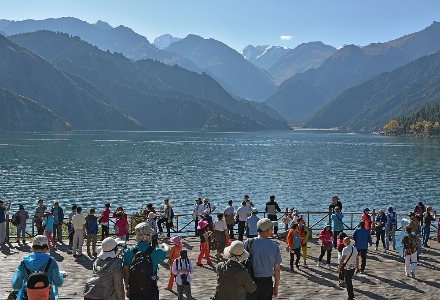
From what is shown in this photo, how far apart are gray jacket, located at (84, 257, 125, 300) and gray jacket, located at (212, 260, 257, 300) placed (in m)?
1.91

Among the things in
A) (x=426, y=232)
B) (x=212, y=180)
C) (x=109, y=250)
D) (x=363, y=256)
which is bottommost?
(x=212, y=180)

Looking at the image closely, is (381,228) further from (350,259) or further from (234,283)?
(234,283)

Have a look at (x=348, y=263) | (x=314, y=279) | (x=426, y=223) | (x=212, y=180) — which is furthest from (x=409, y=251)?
(x=212, y=180)

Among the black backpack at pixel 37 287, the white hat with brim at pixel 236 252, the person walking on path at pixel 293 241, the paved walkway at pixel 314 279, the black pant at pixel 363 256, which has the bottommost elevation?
the paved walkway at pixel 314 279

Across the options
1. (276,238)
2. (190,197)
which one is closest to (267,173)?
(190,197)

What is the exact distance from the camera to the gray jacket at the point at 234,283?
29.5 feet

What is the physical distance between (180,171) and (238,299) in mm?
93678

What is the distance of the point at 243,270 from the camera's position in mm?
9016

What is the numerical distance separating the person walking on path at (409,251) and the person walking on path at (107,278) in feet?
39.7

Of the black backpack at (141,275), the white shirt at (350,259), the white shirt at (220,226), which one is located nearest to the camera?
the black backpack at (141,275)

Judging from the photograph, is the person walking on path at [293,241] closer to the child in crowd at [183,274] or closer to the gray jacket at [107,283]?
the child in crowd at [183,274]

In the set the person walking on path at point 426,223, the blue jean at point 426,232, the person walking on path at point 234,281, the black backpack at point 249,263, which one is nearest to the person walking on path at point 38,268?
the person walking on path at point 234,281

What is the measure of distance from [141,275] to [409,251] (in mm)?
11886

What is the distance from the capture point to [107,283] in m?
9.27
